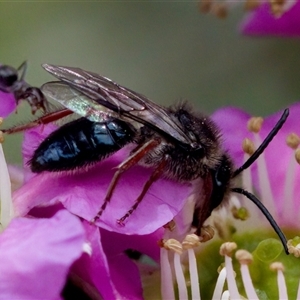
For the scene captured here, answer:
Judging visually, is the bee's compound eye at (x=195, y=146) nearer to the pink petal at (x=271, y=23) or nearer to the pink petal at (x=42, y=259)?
the pink petal at (x=42, y=259)

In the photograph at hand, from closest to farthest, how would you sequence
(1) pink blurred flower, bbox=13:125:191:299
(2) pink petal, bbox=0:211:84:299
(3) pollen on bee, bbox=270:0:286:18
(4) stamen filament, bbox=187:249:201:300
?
1. (2) pink petal, bbox=0:211:84:299
2. (1) pink blurred flower, bbox=13:125:191:299
3. (4) stamen filament, bbox=187:249:201:300
4. (3) pollen on bee, bbox=270:0:286:18

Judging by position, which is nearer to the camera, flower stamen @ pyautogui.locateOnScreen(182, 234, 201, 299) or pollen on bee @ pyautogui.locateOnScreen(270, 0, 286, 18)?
flower stamen @ pyautogui.locateOnScreen(182, 234, 201, 299)

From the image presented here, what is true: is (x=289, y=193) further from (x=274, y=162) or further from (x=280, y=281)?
(x=280, y=281)

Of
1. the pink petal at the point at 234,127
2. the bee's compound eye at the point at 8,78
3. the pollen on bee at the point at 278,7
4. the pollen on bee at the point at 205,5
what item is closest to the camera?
the bee's compound eye at the point at 8,78

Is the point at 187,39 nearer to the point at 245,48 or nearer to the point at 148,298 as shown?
the point at 245,48

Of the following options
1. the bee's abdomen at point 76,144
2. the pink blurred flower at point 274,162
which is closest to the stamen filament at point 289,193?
the pink blurred flower at point 274,162

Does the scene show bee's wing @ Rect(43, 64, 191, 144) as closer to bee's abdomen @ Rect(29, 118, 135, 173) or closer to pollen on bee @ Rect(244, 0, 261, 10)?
bee's abdomen @ Rect(29, 118, 135, 173)

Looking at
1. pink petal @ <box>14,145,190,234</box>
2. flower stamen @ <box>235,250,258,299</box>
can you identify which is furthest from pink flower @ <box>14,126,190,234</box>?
flower stamen @ <box>235,250,258,299</box>
